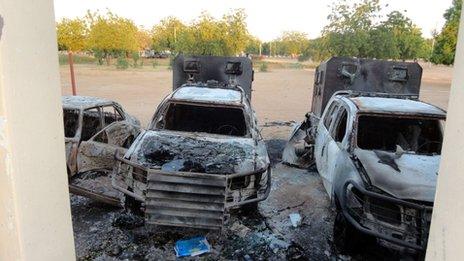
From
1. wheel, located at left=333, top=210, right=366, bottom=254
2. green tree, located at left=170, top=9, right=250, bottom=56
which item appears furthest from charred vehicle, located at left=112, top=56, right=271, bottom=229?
green tree, located at left=170, top=9, right=250, bottom=56

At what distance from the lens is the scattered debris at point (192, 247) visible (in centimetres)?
437

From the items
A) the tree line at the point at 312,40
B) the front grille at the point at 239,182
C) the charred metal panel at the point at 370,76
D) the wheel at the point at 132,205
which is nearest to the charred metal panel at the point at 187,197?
the front grille at the point at 239,182

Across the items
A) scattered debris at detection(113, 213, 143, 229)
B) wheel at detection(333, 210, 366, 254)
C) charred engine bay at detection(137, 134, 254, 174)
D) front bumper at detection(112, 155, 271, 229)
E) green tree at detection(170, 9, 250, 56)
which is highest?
green tree at detection(170, 9, 250, 56)

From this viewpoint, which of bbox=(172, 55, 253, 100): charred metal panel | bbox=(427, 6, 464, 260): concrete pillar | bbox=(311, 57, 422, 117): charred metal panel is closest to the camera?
bbox=(427, 6, 464, 260): concrete pillar

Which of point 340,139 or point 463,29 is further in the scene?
point 340,139

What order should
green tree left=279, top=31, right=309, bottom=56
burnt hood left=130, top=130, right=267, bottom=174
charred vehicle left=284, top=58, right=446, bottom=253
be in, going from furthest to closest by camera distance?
green tree left=279, top=31, right=309, bottom=56
burnt hood left=130, top=130, right=267, bottom=174
charred vehicle left=284, top=58, right=446, bottom=253

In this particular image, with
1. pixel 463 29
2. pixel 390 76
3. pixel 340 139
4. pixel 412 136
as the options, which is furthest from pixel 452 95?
pixel 390 76

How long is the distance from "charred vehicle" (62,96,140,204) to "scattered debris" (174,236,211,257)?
117 centimetres

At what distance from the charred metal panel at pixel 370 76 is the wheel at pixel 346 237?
5226mm

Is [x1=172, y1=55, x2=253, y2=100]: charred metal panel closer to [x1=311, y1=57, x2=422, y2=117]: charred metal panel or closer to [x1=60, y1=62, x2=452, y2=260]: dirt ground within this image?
[x1=311, y1=57, x2=422, y2=117]: charred metal panel

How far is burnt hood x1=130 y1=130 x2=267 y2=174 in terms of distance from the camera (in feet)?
15.3

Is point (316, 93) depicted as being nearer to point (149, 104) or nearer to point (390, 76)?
point (390, 76)

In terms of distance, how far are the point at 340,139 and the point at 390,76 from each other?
4665mm

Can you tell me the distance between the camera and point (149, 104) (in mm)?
15633
